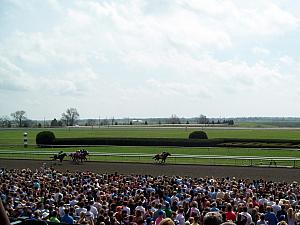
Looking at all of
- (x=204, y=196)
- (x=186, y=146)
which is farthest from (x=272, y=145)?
(x=204, y=196)

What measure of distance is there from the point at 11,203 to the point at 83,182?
4.36 meters

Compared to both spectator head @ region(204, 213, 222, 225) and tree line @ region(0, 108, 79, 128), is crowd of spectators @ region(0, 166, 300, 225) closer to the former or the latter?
spectator head @ region(204, 213, 222, 225)

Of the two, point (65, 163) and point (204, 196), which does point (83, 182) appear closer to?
point (204, 196)

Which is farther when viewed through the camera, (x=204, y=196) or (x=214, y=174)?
(x=214, y=174)

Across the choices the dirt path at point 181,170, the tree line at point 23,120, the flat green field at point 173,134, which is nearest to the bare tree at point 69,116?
the tree line at point 23,120

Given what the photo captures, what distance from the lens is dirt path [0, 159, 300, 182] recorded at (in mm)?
22256

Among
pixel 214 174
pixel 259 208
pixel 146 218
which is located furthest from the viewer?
pixel 214 174

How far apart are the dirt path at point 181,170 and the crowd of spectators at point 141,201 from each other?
6409mm

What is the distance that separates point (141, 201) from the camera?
11.4 m

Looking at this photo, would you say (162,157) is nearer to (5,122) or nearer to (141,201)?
(141,201)

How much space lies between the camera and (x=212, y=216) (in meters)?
3.06

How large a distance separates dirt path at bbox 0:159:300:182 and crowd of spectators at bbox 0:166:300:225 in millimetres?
6409

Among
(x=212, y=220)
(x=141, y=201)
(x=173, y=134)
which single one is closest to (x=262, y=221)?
(x=141, y=201)

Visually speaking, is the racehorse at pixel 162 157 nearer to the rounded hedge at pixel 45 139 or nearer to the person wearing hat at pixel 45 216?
the rounded hedge at pixel 45 139
